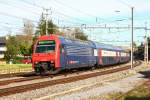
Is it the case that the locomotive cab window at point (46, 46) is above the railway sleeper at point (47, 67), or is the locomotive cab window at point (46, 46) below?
above

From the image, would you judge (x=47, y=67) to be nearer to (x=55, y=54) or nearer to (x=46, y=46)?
(x=55, y=54)

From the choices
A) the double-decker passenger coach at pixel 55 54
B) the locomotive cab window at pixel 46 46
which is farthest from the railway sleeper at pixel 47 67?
the locomotive cab window at pixel 46 46

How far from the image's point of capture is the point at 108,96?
18.0m

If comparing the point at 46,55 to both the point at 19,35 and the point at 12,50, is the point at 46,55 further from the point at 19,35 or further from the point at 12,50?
the point at 19,35

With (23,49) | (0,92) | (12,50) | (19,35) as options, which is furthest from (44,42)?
(19,35)

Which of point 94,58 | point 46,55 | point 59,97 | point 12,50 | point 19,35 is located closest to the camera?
point 59,97

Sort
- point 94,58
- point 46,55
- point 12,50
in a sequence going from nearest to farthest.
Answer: point 46,55 < point 94,58 < point 12,50

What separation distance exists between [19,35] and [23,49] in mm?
23021

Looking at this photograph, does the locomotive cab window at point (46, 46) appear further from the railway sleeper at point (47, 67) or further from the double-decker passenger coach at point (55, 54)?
the railway sleeper at point (47, 67)

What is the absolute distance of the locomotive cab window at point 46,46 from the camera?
3167 cm

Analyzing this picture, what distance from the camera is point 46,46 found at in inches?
1261

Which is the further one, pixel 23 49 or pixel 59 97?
pixel 23 49

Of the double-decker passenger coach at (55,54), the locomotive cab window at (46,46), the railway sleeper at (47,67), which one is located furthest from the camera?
the locomotive cab window at (46,46)

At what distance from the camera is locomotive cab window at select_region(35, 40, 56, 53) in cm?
3167
